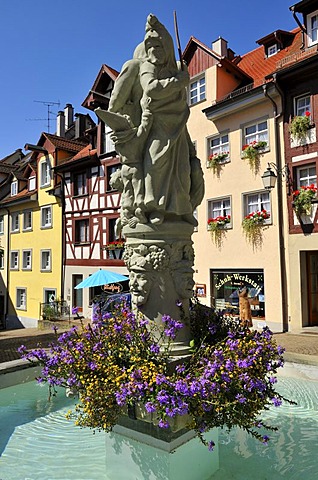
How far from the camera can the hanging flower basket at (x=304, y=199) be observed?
42.7 feet

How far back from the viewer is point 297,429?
4.14m

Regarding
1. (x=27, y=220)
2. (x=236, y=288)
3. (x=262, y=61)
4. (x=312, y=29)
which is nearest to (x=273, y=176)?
(x=236, y=288)

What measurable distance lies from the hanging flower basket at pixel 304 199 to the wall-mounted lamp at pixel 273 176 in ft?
1.50

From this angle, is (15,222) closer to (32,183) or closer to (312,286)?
(32,183)

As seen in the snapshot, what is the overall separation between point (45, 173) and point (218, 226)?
1356cm

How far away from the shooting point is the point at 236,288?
15.4 meters

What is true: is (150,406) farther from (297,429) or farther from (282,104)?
(282,104)

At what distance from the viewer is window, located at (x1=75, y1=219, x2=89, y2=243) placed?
21814 millimetres

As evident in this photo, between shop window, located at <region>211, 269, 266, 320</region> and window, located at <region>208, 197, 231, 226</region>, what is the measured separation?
2365mm

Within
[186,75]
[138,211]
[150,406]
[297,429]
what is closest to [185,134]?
[186,75]

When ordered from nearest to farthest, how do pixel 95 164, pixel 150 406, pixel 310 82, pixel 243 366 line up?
pixel 150 406 → pixel 243 366 → pixel 310 82 → pixel 95 164

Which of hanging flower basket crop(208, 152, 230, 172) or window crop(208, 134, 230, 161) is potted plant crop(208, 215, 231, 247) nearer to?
hanging flower basket crop(208, 152, 230, 172)

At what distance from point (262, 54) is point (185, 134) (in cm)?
1617

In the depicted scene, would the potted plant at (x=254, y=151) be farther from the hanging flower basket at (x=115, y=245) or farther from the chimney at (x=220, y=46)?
the hanging flower basket at (x=115, y=245)
